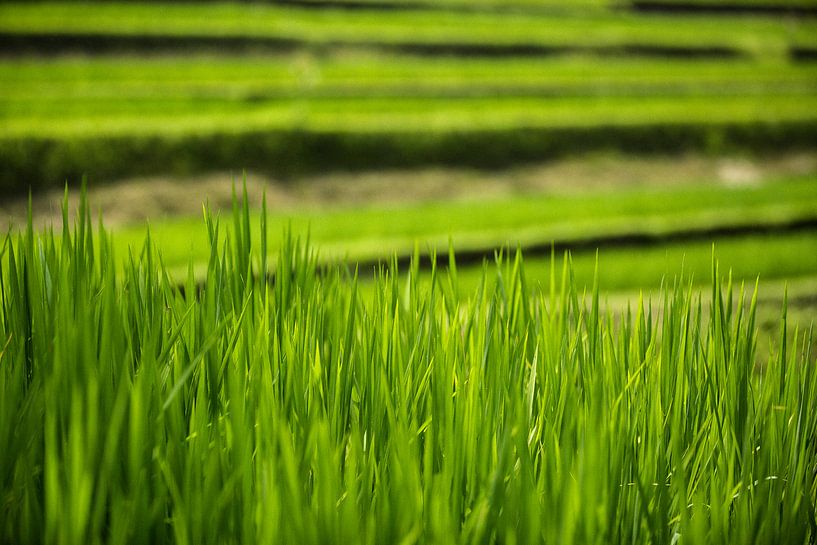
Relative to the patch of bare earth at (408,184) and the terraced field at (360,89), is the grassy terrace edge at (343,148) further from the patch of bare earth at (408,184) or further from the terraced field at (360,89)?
the patch of bare earth at (408,184)

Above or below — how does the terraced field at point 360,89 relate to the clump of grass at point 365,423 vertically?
above

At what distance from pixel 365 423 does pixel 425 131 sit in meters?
8.47

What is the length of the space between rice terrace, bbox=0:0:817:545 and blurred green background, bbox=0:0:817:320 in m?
0.05

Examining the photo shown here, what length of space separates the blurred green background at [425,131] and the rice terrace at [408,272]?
0.16 feet

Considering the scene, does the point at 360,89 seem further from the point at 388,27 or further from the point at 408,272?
the point at 408,272

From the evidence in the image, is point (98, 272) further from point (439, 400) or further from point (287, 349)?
point (439, 400)

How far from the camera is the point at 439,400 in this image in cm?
129

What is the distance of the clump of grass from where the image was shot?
1.07 meters

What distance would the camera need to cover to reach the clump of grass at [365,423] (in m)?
1.07

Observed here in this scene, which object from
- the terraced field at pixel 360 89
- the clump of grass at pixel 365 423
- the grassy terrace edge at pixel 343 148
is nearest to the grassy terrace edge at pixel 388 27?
the terraced field at pixel 360 89

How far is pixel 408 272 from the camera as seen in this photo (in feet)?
6.42

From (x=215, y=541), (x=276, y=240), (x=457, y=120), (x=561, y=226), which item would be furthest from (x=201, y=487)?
(x=457, y=120)

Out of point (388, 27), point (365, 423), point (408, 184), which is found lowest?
point (408, 184)

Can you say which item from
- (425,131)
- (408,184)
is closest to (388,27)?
(425,131)
